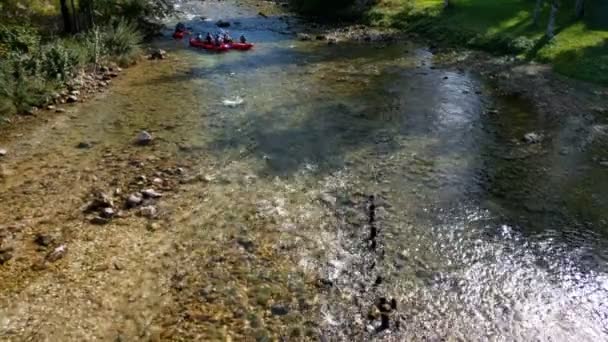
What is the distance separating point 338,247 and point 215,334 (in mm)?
3448

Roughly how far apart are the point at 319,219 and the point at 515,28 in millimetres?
22248

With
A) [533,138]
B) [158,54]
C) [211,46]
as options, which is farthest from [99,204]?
[211,46]

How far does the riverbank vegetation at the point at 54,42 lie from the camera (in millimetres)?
16750

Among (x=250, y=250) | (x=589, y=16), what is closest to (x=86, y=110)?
(x=250, y=250)

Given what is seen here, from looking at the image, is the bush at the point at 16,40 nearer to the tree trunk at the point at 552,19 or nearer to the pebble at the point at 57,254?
the pebble at the point at 57,254

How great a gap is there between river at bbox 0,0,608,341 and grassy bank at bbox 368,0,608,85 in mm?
5872

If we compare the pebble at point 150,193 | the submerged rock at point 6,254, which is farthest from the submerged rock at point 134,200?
the submerged rock at point 6,254

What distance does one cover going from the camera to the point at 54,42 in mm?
19734

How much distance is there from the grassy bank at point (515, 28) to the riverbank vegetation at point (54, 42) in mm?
17103

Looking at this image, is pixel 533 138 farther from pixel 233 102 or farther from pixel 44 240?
pixel 44 240

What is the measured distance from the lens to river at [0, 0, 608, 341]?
8711mm

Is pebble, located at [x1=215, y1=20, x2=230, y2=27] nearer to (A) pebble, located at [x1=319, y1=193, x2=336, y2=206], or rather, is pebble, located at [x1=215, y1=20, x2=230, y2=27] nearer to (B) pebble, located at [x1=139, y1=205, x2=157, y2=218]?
(A) pebble, located at [x1=319, y1=193, x2=336, y2=206]

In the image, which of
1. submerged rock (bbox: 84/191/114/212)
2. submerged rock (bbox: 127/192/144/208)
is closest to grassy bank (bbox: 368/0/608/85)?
submerged rock (bbox: 127/192/144/208)

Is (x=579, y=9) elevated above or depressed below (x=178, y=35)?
above
